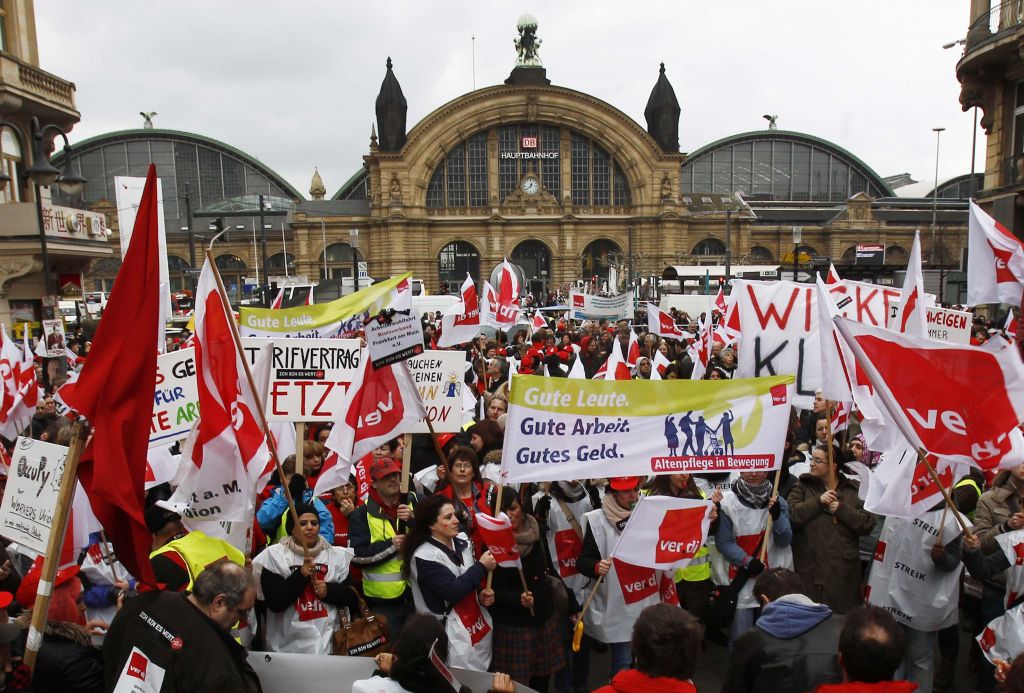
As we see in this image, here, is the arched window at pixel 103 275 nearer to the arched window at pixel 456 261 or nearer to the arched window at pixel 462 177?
the arched window at pixel 456 261

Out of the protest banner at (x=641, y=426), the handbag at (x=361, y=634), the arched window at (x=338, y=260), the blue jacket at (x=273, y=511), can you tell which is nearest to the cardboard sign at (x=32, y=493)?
the blue jacket at (x=273, y=511)

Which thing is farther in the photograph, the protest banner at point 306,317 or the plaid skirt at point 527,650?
the protest banner at point 306,317

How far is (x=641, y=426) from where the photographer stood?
4.58 metres

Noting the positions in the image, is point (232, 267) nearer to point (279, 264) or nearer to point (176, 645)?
point (279, 264)

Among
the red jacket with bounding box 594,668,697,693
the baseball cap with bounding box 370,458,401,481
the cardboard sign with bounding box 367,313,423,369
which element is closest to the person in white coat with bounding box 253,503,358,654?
the baseball cap with bounding box 370,458,401,481

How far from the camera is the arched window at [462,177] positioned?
59000 mm

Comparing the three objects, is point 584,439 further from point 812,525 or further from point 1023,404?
point 1023,404

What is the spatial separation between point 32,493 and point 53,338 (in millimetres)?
10305

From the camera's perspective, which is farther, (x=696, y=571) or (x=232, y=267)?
(x=232, y=267)

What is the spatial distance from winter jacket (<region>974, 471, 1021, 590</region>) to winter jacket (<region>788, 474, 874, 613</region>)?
639mm

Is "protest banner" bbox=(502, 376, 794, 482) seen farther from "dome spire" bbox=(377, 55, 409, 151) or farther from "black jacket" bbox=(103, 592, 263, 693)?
"dome spire" bbox=(377, 55, 409, 151)

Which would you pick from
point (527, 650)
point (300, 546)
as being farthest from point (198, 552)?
point (527, 650)

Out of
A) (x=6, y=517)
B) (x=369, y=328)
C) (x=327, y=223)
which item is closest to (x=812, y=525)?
(x=369, y=328)

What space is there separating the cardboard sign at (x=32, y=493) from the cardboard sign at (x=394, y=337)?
2.19 m
